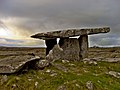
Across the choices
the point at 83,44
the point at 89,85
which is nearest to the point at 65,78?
the point at 89,85

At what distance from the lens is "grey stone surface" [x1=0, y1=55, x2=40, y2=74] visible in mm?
25258

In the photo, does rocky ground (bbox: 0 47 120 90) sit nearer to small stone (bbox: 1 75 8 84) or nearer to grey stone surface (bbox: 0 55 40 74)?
small stone (bbox: 1 75 8 84)

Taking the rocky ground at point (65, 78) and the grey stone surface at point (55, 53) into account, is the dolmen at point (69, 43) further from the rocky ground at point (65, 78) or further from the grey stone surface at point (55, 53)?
the rocky ground at point (65, 78)

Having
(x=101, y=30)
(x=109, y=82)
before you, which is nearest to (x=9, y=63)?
(x=109, y=82)

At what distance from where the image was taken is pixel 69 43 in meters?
32.3

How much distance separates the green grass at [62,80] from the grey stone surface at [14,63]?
568 millimetres

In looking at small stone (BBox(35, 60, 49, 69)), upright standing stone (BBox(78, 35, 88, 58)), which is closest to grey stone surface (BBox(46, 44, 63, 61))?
upright standing stone (BBox(78, 35, 88, 58))

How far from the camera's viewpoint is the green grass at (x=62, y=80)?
74.1 ft

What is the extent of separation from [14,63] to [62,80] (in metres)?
5.30

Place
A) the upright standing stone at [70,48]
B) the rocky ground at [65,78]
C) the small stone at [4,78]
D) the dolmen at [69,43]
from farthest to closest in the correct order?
the upright standing stone at [70,48] → the dolmen at [69,43] → the small stone at [4,78] → the rocky ground at [65,78]

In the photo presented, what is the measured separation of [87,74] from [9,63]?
7.32m

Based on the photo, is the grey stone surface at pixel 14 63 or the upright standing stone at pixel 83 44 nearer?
the grey stone surface at pixel 14 63

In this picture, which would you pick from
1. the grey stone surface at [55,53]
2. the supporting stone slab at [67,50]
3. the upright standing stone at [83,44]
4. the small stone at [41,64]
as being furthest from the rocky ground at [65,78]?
the upright standing stone at [83,44]

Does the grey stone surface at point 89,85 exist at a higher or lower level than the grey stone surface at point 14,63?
lower
